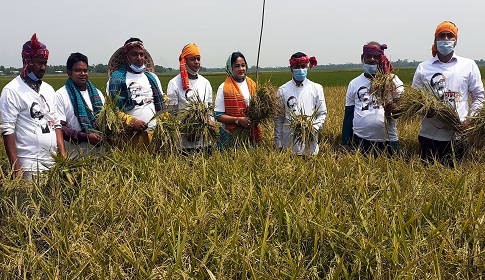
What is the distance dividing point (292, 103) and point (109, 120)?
180cm

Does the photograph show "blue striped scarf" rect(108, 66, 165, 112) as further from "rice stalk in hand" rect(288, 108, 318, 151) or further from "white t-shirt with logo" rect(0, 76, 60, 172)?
"rice stalk in hand" rect(288, 108, 318, 151)

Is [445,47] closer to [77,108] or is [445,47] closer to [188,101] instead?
[188,101]

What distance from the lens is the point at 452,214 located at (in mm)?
2123

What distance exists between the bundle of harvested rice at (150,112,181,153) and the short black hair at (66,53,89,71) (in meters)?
0.99

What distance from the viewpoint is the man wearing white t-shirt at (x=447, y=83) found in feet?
11.6

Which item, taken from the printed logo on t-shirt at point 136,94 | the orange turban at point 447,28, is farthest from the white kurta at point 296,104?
the printed logo on t-shirt at point 136,94

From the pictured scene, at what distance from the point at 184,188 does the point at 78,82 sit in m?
1.75

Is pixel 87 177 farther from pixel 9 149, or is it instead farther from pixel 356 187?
pixel 356 187

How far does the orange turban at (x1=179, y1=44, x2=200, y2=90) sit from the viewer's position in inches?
158

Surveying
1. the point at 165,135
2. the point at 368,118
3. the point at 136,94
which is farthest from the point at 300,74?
the point at 136,94

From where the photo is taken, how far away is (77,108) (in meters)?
3.59

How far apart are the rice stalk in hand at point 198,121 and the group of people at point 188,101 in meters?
0.06

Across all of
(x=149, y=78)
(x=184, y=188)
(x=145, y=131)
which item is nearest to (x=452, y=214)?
(x=184, y=188)

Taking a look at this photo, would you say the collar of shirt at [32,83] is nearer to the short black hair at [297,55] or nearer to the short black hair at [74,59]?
the short black hair at [74,59]
